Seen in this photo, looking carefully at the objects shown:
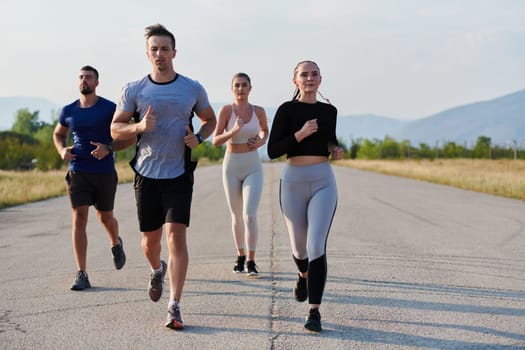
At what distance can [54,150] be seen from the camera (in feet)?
147

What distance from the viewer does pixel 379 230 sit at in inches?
429

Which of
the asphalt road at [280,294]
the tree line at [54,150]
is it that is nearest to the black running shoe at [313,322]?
the asphalt road at [280,294]

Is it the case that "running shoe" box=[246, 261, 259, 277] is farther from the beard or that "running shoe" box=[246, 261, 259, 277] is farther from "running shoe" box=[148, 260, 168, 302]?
the beard

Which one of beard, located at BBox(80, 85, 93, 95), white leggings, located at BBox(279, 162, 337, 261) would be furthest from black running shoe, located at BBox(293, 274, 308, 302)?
beard, located at BBox(80, 85, 93, 95)

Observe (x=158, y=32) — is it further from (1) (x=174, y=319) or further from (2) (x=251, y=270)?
(2) (x=251, y=270)

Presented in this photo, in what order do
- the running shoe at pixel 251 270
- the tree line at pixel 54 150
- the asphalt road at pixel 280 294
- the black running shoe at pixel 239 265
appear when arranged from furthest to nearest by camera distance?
the tree line at pixel 54 150, the black running shoe at pixel 239 265, the running shoe at pixel 251 270, the asphalt road at pixel 280 294

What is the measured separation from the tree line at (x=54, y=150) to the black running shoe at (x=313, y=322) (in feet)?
134

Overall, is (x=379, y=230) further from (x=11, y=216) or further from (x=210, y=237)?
(x=11, y=216)

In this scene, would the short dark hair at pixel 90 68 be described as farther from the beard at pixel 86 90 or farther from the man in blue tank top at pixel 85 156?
the beard at pixel 86 90

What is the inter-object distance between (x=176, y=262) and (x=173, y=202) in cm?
46

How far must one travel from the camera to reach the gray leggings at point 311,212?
4859 mm

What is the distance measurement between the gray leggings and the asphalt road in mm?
393

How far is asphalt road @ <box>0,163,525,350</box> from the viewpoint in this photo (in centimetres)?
450

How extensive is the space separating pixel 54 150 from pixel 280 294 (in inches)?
1642
